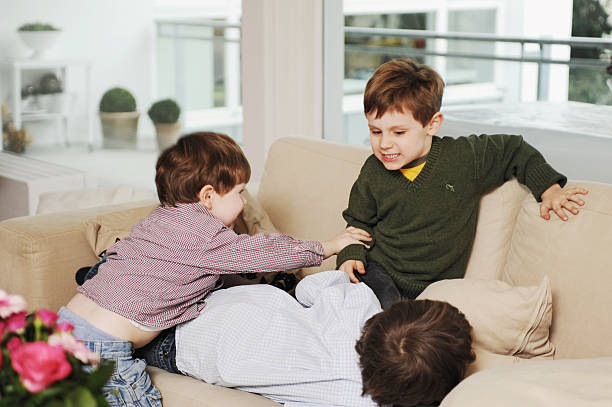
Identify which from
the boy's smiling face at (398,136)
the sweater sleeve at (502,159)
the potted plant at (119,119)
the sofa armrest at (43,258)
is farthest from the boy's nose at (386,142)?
the potted plant at (119,119)

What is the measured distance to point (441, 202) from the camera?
6.86 feet

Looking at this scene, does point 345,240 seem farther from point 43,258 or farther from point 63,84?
→ point 63,84

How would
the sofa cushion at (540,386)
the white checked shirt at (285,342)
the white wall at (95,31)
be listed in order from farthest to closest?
the white wall at (95,31) → the white checked shirt at (285,342) → the sofa cushion at (540,386)

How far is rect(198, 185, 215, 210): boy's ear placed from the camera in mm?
1951

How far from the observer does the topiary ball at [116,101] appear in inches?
161

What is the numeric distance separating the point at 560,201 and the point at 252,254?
2.45 feet

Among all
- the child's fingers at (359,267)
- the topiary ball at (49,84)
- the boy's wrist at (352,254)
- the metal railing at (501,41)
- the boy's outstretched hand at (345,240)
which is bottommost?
the child's fingers at (359,267)

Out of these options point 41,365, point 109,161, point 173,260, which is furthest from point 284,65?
point 41,365

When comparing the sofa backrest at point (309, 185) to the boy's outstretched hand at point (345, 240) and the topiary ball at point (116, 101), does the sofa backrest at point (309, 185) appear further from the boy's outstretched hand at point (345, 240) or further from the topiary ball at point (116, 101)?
the topiary ball at point (116, 101)

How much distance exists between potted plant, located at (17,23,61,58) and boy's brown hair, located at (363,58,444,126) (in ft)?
8.05

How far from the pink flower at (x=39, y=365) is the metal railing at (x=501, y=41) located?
2.13m

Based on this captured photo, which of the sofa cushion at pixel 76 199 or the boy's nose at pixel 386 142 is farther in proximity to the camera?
the sofa cushion at pixel 76 199

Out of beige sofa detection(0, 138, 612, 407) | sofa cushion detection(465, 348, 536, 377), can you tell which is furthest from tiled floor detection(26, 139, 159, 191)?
sofa cushion detection(465, 348, 536, 377)

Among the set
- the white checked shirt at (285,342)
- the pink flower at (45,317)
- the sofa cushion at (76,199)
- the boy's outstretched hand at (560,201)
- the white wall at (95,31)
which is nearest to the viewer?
the pink flower at (45,317)
